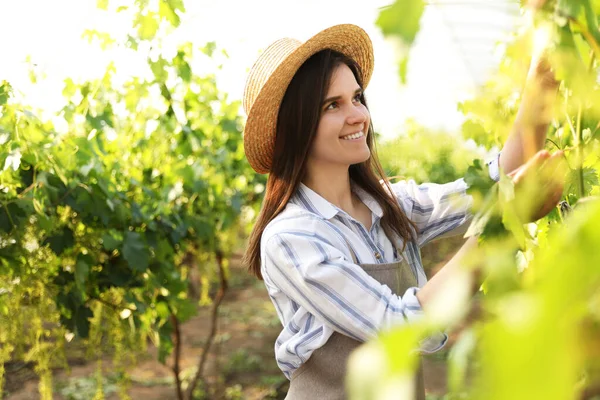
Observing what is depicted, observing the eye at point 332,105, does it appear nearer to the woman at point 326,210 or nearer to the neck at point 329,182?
the woman at point 326,210

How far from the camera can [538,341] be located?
172 millimetres

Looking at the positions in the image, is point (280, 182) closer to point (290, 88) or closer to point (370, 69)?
point (290, 88)

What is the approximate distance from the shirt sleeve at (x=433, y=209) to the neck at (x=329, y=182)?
6.4 inches

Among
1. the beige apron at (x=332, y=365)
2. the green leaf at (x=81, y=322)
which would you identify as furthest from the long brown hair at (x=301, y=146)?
the green leaf at (x=81, y=322)

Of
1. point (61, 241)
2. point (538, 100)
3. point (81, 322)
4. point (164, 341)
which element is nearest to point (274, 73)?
point (538, 100)

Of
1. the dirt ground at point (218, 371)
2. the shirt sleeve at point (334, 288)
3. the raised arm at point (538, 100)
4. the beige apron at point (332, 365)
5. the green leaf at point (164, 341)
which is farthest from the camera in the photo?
the dirt ground at point (218, 371)

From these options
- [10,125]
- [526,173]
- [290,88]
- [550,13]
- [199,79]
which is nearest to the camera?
[550,13]

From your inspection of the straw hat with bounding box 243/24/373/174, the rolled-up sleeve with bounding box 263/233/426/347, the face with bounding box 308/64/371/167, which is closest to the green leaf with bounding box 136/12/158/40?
the straw hat with bounding box 243/24/373/174

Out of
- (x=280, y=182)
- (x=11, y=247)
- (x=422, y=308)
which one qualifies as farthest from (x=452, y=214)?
(x=11, y=247)

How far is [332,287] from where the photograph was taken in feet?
4.29

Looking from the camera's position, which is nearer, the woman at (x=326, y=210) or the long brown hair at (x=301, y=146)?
the woman at (x=326, y=210)

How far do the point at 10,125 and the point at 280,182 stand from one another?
3.32 feet

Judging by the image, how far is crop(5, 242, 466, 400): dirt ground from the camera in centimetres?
496

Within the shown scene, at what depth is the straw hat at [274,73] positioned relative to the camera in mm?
1645
